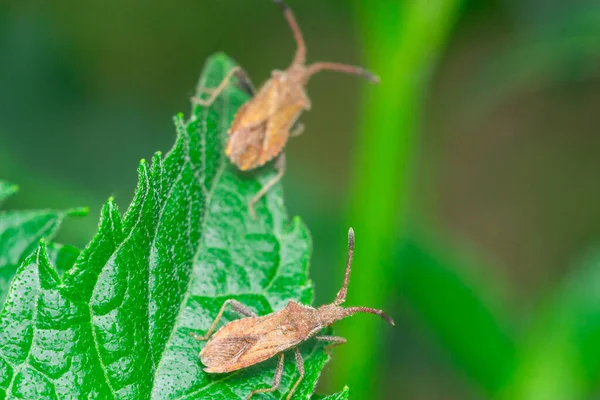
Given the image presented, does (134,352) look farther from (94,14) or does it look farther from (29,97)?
(94,14)

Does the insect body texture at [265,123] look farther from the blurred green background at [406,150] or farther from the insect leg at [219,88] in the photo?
the blurred green background at [406,150]

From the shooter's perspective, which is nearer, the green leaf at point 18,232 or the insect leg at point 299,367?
the green leaf at point 18,232

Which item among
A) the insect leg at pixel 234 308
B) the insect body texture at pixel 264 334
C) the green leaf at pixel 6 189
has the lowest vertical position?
the insect body texture at pixel 264 334

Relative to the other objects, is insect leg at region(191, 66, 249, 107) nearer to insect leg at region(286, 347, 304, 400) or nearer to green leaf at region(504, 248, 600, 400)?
insect leg at region(286, 347, 304, 400)

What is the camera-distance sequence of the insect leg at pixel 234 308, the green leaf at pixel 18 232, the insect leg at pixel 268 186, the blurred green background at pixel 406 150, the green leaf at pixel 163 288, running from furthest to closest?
the blurred green background at pixel 406 150
the insect leg at pixel 268 186
the insect leg at pixel 234 308
the green leaf at pixel 18 232
the green leaf at pixel 163 288

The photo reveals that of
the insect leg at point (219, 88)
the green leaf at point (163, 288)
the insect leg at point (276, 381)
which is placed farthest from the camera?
the insect leg at point (219, 88)

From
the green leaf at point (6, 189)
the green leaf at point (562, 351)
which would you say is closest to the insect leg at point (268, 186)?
the green leaf at point (6, 189)

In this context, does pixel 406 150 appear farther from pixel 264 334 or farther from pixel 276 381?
pixel 276 381
